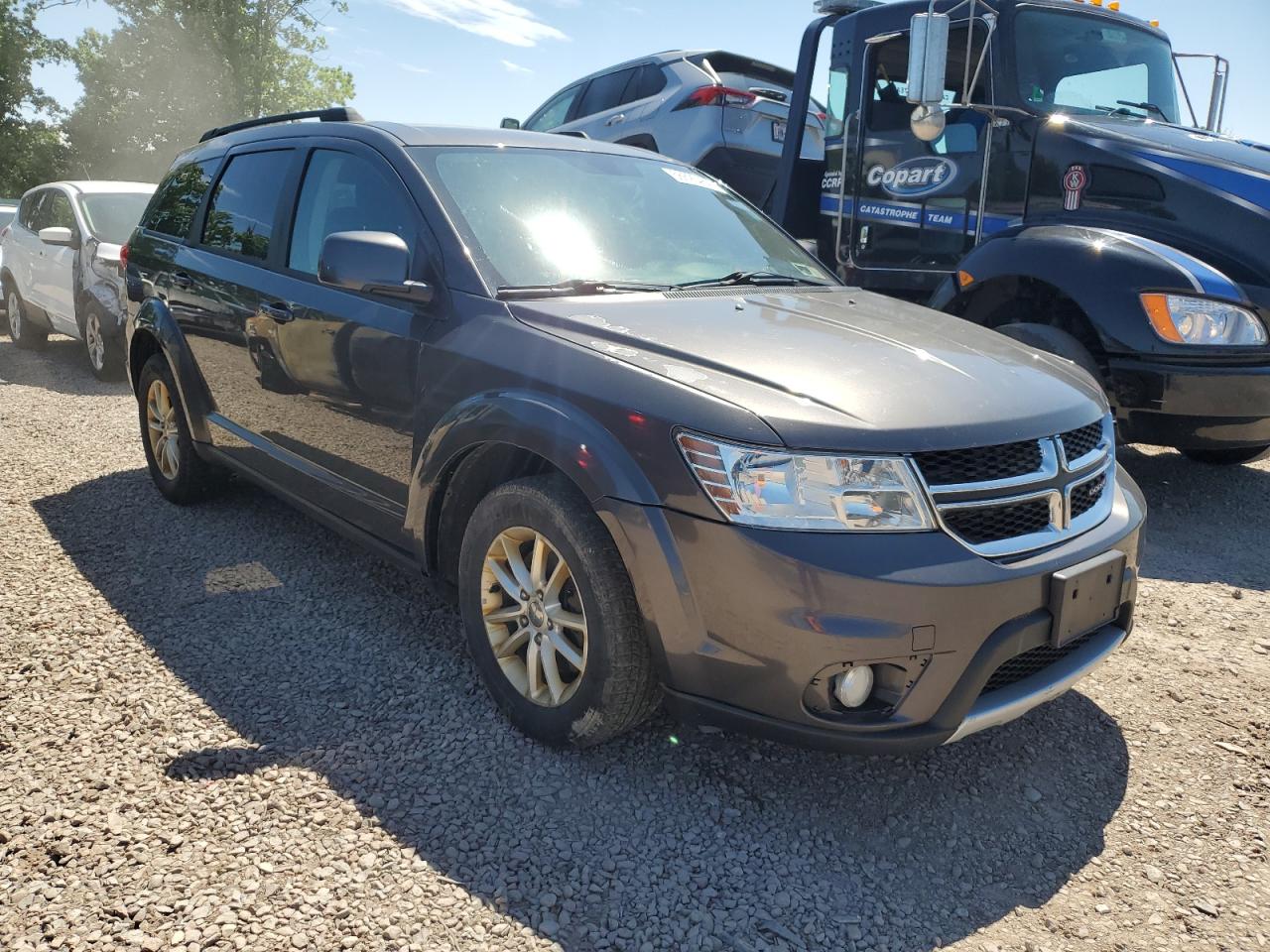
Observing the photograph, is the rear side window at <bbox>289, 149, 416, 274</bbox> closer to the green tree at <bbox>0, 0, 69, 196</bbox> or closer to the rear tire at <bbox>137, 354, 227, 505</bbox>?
the rear tire at <bbox>137, 354, 227, 505</bbox>

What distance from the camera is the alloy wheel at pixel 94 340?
8.33 m

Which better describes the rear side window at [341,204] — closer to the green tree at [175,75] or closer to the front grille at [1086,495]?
the front grille at [1086,495]

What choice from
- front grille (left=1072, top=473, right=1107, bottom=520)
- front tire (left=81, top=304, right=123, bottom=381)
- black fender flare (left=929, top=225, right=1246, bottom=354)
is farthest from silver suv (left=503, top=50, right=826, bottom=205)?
front grille (left=1072, top=473, right=1107, bottom=520)

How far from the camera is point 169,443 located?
4.94 meters

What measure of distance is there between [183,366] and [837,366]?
3245 mm

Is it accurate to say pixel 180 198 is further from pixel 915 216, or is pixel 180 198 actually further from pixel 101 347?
pixel 101 347

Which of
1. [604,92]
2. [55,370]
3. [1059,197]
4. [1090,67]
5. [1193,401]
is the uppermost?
[604,92]

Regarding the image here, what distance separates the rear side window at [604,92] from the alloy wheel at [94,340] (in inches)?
197

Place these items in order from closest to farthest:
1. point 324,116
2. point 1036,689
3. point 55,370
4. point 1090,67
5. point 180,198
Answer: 1. point 1036,689
2. point 324,116
3. point 180,198
4. point 1090,67
5. point 55,370

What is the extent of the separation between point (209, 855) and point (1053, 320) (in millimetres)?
4181

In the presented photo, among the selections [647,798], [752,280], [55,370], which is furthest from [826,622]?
[55,370]

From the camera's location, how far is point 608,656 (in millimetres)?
2510

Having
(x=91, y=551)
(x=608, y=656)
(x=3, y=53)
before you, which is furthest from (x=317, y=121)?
(x=3, y=53)

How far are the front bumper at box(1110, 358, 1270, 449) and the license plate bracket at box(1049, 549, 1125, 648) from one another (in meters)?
2.12
